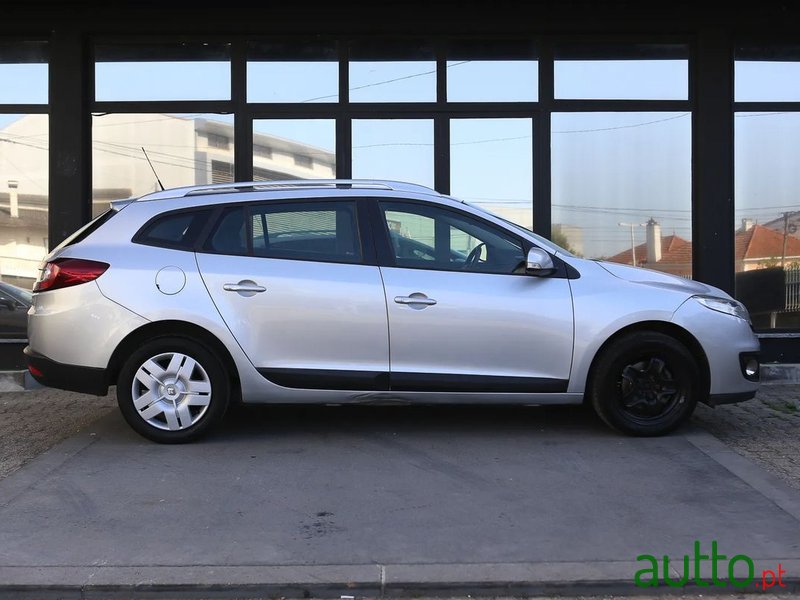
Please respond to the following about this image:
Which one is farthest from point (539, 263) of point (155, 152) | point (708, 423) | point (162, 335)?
point (155, 152)

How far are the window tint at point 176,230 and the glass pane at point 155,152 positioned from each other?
347cm

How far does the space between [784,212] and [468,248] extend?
5065 mm

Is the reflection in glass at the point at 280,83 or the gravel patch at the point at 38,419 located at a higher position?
the reflection in glass at the point at 280,83

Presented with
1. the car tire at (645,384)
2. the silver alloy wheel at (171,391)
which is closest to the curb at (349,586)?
the silver alloy wheel at (171,391)

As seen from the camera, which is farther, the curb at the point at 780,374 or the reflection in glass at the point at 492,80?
the reflection in glass at the point at 492,80

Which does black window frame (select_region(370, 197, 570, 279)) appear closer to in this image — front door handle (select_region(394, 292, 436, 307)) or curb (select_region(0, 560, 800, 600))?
front door handle (select_region(394, 292, 436, 307))

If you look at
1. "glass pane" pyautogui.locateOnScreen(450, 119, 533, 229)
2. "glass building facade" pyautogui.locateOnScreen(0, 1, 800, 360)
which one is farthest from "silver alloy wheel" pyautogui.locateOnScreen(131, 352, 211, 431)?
"glass pane" pyautogui.locateOnScreen(450, 119, 533, 229)

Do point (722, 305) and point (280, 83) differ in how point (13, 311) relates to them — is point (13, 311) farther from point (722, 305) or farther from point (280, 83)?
point (722, 305)

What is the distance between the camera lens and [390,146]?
9453 mm

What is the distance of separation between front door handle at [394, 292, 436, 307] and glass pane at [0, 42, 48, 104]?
5.51m

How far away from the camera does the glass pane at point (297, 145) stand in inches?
371

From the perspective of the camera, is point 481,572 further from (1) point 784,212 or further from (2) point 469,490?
(1) point 784,212

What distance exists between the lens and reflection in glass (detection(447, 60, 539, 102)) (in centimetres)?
942

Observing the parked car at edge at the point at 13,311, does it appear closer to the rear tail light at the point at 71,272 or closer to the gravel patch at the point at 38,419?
the gravel patch at the point at 38,419
